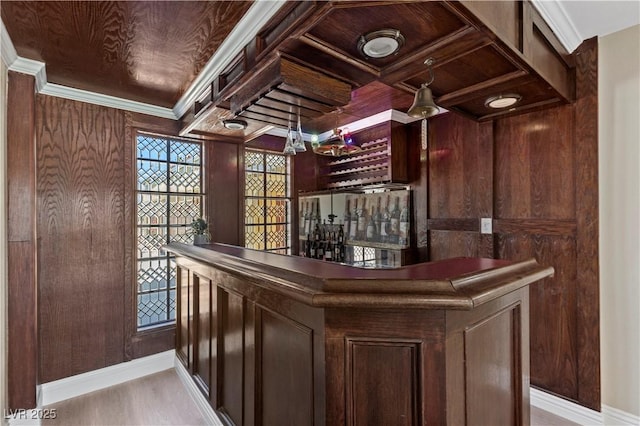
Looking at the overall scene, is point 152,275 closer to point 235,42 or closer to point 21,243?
point 21,243

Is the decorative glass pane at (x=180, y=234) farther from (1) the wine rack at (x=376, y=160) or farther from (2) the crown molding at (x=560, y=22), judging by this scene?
(2) the crown molding at (x=560, y=22)

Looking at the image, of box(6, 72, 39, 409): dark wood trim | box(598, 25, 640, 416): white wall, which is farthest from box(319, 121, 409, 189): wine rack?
box(6, 72, 39, 409): dark wood trim

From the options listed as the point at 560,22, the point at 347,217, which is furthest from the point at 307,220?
the point at 560,22

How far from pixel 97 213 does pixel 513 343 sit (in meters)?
3.05

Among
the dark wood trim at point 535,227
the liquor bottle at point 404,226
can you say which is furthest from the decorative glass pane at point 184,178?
the dark wood trim at point 535,227

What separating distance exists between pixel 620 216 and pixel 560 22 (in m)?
1.20

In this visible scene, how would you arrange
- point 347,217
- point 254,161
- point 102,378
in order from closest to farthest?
1. point 102,378
2. point 347,217
3. point 254,161

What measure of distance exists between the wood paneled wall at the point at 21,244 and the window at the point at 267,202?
1.88 meters

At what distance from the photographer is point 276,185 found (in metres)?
4.02

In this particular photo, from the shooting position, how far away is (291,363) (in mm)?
1302

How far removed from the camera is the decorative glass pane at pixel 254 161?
3746 millimetres

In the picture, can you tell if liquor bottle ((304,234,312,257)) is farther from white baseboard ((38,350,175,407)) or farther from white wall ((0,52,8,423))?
white wall ((0,52,8,423))

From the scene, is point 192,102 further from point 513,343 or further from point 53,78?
point 513,343

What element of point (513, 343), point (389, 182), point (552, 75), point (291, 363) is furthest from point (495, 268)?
point (389, 182)
